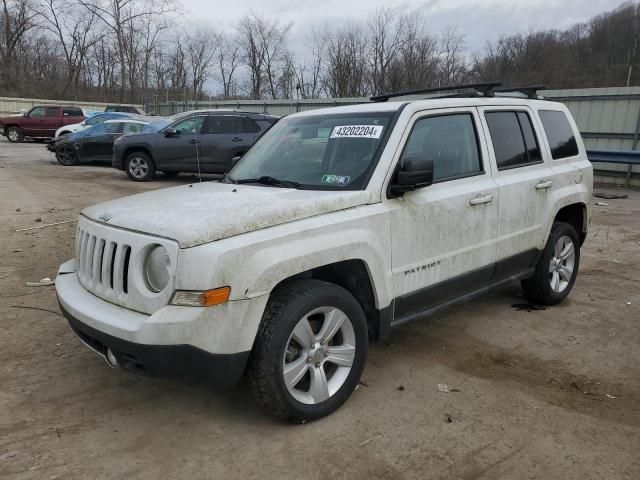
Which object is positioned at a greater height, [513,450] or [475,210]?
[475,210]

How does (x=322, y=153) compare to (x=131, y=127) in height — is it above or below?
below

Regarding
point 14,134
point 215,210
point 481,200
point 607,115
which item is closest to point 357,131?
point 481,200

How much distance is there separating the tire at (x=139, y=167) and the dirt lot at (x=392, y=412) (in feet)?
28.6

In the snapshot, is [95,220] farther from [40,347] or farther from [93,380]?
[40,347]

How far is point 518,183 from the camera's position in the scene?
4.21m

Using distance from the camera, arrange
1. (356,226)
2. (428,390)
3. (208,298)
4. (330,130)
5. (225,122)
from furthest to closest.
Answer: (225,122)
(330,130)
(428,390)
(356,226)
(208,298)

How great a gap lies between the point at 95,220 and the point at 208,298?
3.63ft

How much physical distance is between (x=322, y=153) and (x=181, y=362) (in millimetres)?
1798

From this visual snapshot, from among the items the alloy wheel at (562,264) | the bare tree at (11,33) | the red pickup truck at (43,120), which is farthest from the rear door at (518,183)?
the bare tree at (11,33)

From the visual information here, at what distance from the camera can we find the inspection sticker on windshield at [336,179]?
11.0 feet

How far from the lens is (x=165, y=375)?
8.57 feet

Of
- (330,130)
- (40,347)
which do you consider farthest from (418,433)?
(40,347)

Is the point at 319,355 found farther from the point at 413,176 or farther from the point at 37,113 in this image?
the point at 37,113

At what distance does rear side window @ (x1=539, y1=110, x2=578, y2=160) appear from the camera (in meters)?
4.75
